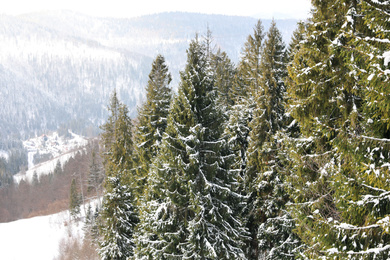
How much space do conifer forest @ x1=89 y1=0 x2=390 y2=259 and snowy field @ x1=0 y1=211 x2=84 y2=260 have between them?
33455mm

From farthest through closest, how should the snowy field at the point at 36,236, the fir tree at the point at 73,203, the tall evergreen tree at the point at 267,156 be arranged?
the fir tree at the point at 73,203 < the snowy field at the point at 36,236 < the tall evergreen tree at the point at 267,156

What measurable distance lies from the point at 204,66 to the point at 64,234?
1869 inches

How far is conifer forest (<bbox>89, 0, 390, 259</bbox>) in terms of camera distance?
16.0 feet

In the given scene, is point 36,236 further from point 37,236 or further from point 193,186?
point 193,186

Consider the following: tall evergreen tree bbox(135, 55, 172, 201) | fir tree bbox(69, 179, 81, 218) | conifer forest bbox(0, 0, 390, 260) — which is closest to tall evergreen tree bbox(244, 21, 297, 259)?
conifer forest bbox(0, 0, 390, 260)

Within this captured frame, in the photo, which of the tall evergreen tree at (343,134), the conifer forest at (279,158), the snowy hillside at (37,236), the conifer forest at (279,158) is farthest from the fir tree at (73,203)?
the tall evergreen tree at (343,134)

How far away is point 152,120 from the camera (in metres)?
16.8

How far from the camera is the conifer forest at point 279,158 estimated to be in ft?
16.0

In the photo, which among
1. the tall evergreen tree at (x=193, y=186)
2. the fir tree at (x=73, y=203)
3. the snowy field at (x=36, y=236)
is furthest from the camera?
the fir tree at (x=73, y=203)

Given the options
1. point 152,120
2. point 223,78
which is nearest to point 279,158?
point 152,120

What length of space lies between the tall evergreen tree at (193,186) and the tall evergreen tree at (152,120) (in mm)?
4725

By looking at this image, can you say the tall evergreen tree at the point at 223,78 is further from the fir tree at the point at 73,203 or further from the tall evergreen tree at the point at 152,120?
the fir tree at the point at 73,203

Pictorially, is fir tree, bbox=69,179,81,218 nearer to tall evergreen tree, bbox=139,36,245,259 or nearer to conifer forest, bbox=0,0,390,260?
conifer forest, bbox=0,0,390,260

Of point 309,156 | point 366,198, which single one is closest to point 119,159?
point 309,156
